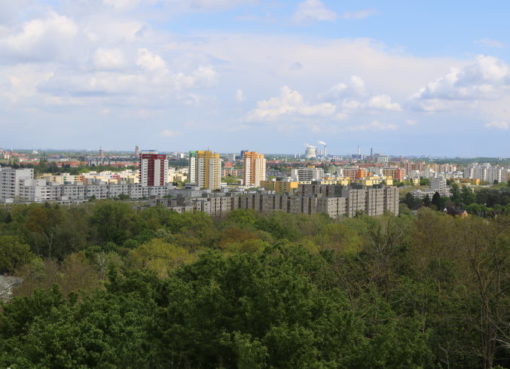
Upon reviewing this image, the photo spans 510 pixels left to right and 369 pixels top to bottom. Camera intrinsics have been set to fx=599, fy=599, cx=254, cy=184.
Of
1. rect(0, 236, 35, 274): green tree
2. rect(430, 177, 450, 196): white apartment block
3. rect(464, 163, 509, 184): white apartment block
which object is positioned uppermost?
rect(464, 163, 509, 184): white apartment block

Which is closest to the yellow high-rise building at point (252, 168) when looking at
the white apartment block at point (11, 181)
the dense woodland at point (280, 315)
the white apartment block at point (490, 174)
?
the white apartment block at point (11, 181)

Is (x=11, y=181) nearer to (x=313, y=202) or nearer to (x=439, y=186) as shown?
(x=313, y=202)

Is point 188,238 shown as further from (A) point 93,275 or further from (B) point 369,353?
(B) point 369,353

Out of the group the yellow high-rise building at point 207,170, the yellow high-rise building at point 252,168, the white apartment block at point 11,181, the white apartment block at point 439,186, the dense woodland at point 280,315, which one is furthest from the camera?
the yellow high-rise building at point 252,168

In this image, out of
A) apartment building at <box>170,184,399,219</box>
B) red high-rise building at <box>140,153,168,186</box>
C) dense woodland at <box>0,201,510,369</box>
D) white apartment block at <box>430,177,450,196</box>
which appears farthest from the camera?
red high-rise building at <box>140,153,168,186</box>

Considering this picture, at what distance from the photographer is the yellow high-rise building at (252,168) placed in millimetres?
66312

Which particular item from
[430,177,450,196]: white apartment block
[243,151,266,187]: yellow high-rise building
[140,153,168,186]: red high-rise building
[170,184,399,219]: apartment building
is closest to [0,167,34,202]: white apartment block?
[140,153,168,186]: red high-rise building

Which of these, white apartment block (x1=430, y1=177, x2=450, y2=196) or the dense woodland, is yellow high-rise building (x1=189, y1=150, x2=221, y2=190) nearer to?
white apartment block (x1=430, y1=177, x2=450, y2=196)

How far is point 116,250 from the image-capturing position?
72.9ft

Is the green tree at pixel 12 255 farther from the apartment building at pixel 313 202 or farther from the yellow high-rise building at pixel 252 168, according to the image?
the yellow high-rise building at pixel 252 168

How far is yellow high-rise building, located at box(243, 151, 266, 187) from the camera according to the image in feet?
218

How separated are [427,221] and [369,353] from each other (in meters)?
15.1

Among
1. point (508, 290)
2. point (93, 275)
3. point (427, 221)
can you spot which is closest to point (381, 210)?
point (427, 221)

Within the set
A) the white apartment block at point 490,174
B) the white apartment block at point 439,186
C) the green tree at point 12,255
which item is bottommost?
the green tree at point 12,255
